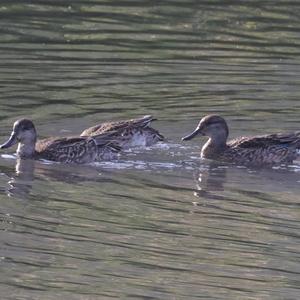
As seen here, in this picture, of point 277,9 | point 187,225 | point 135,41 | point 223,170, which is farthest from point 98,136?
point 277,9

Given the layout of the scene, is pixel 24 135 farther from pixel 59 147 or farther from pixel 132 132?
pixel 132 132

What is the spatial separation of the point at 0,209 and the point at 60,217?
59cm

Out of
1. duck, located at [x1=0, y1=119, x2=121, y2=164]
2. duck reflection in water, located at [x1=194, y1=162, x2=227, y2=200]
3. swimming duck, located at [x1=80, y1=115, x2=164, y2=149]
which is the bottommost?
duck reflection in water, located at [x1=194, y1=162, x2=227, y2=200]

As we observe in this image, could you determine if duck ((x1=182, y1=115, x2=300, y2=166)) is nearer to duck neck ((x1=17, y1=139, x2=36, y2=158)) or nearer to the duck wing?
the duck wing

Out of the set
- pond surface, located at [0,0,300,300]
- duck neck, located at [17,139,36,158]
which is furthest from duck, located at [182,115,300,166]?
duck neck, located at [17,139,36,158]

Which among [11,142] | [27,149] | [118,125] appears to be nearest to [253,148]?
[118,125]

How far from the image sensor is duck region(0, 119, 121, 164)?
14.0m

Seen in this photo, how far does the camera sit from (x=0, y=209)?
11.7 m

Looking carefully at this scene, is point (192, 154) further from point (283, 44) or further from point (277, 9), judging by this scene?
point (277, 9)

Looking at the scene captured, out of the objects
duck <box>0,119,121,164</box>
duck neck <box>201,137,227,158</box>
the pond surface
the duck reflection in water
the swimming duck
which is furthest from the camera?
the swimming duck

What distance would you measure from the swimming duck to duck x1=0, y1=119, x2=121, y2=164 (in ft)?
0.84

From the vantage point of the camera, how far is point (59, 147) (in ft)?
45.9

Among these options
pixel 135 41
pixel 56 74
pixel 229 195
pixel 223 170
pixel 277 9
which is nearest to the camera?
pixel 229 195

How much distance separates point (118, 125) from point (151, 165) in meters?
1.18
